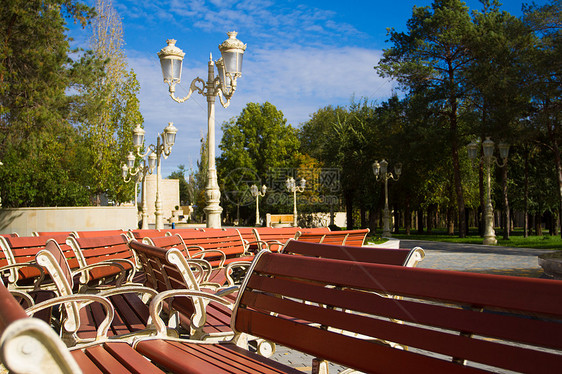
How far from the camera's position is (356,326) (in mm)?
2438

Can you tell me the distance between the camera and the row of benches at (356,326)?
5.64 feet

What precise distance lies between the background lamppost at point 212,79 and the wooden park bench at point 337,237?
4.17 metres

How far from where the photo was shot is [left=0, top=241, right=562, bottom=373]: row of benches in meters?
1.72

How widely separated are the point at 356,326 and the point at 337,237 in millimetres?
6278

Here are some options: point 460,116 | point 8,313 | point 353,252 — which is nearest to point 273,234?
point 353,252

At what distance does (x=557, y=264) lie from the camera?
337 inches

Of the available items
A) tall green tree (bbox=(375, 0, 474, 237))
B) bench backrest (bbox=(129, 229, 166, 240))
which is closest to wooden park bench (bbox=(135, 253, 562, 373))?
bench backrest (bbox=(129, 229, 166, 240))

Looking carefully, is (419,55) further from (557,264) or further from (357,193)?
(557,264)

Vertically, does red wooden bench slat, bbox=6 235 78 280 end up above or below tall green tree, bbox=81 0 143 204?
below

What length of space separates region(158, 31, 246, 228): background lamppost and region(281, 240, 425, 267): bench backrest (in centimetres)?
723

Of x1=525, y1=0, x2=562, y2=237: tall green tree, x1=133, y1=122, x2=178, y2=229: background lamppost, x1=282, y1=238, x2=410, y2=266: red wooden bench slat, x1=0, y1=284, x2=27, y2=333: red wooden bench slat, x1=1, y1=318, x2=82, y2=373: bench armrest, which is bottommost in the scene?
x1=282, y1=238, x2=410, y2=266: red wooden bench slat

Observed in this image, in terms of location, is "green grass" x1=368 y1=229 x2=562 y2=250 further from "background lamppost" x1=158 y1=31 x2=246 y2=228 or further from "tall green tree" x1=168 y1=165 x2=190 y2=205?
"tall green tree" x1=168 y1=165 x2=190 y2=205

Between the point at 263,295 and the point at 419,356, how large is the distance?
1185 millimetres

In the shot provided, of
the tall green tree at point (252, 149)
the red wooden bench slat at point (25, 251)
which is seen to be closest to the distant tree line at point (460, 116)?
the tall green tree at point (252, 149)
